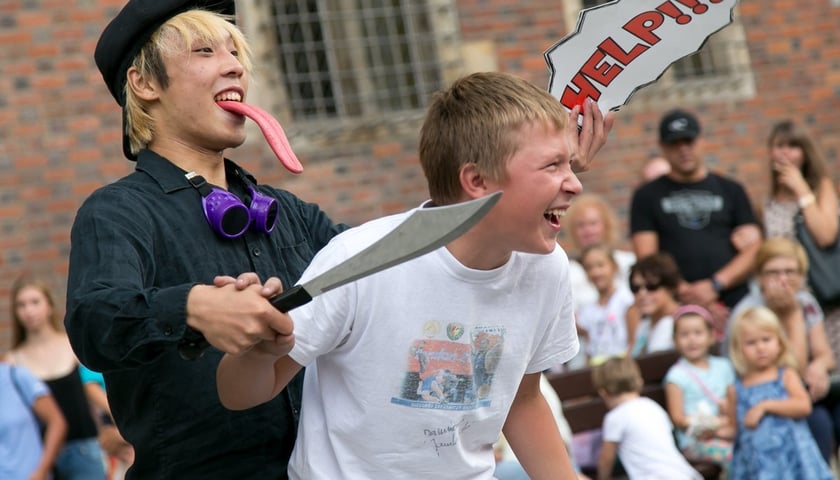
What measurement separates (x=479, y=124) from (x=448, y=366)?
1.54 ft

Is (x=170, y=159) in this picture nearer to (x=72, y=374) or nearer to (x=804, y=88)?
(x=72, y=374)

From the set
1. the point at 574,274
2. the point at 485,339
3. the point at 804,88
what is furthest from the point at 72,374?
the point at 804,88

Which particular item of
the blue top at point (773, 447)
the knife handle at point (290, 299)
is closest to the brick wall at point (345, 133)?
the blue top at point (773, 447)

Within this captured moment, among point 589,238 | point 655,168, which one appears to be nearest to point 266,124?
point 589,238

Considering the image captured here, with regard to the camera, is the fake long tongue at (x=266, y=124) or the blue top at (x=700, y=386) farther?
the blue top at (x=700, y=386)

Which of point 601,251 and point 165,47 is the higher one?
point 165,47

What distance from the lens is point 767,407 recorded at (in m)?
5.82

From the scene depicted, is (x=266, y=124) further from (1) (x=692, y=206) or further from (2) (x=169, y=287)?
(1) (x=692, y=206)

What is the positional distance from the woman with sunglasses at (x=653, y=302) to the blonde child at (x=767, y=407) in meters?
0.48

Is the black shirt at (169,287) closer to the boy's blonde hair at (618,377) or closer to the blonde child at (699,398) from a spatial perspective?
the boy's blonde hair at (618,377)

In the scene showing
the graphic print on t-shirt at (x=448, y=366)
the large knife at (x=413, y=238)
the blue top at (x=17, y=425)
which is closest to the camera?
the large knife at (x=413, y=238)

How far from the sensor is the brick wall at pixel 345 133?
25.8ft

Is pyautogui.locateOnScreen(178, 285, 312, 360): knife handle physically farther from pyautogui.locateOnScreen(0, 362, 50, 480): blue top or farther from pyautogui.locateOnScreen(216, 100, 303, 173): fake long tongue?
pyautogui.locateOnScreen(0, 362, 50, 480): blue top

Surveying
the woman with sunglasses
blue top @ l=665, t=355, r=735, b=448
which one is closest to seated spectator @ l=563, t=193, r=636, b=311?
the woman with sunglasses
